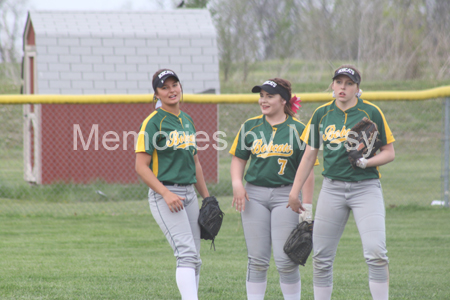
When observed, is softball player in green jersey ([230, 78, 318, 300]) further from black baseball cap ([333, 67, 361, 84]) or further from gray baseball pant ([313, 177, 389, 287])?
black baseball cap ([333, 67, 361, 84])

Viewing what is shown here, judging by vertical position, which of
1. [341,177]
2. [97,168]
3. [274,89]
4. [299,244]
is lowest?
[97,168]

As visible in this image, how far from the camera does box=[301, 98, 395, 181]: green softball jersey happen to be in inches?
145

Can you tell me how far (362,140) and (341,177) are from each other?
0.31 meters

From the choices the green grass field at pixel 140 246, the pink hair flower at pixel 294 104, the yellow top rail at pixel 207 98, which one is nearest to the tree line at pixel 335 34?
the green grass field at pixel 140 246

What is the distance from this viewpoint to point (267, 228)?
12.7ft

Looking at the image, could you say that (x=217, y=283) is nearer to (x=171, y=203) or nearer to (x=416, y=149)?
(x=171, y=203)

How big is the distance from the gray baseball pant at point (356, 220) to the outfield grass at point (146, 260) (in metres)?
0.81

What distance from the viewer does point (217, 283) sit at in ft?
15.6

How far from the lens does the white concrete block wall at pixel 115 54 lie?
10.0m

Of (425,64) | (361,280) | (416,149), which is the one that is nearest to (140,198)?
(361,280)

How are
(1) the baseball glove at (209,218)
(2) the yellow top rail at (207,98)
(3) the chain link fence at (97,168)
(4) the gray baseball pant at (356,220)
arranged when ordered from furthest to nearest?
(3) the chain link fence at (97,168) → (2) the yellow top rail at (207,98) → (1) the baseball glove at (209,218) → (4) the gray baseball pant at (356,220)

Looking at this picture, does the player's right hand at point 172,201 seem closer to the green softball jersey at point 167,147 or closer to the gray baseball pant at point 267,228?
the green softball jersey at point 167,147

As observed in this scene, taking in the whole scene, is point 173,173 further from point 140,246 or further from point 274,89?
point 140,246

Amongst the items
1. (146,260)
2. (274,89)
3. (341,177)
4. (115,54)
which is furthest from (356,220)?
(115,54)
